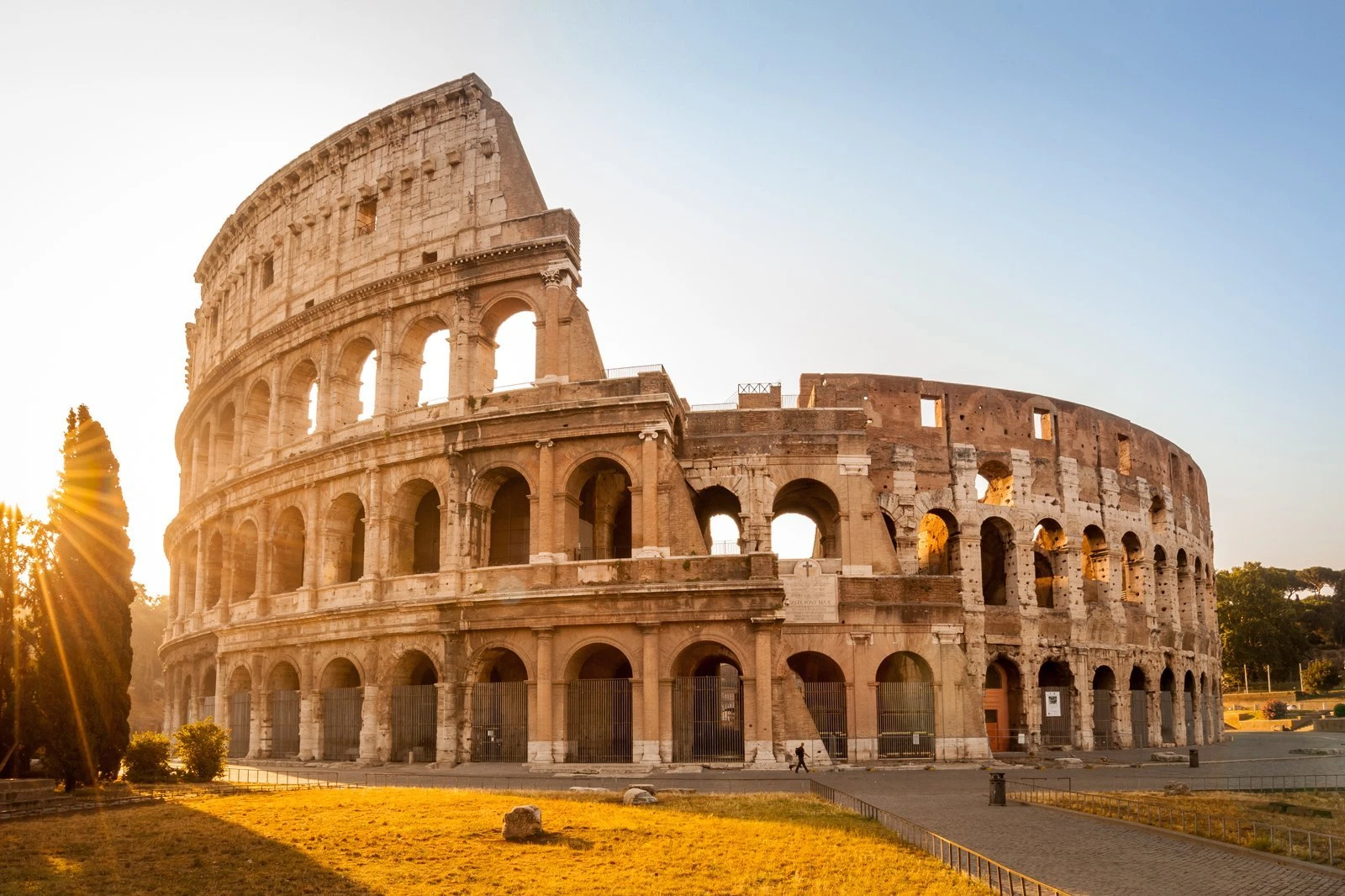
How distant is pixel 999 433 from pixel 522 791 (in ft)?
67.5

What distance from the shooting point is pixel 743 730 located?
78.2 ft

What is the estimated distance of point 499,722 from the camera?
1000 inches

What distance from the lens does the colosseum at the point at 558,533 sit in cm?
2486

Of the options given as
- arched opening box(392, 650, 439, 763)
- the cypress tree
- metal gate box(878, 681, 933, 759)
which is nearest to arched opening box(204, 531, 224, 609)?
arched opening box(392, 650, 439, 763)

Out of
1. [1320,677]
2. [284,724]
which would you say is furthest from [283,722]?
[1320,677]

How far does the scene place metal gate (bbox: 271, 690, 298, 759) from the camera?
94.1 ft

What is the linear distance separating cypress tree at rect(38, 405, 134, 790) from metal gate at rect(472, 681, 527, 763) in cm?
763

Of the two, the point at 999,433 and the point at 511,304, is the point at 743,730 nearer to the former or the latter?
the point at 511,304

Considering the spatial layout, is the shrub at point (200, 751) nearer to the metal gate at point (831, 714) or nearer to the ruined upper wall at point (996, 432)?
the metal gate at point (831, 714)

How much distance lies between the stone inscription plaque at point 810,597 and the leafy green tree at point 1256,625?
50.5 meters

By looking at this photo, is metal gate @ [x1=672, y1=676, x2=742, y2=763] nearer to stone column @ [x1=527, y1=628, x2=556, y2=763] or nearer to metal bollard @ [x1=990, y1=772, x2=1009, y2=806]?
stone column @ [x1=527, y1=628, x2=556, y2=763]

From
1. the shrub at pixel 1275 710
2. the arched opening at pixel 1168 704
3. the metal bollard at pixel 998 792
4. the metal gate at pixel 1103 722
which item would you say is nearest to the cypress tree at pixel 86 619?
the metal bollard at pixel 998 792

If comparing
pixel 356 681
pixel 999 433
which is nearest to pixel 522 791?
pixel 356 681

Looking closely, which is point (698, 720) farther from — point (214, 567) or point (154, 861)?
point (214, 567)
